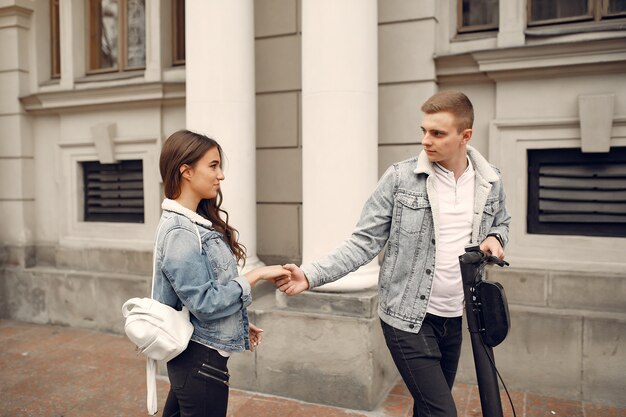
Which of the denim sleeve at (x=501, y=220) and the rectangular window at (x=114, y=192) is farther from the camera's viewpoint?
the rectangular window at (x=114, y=192)

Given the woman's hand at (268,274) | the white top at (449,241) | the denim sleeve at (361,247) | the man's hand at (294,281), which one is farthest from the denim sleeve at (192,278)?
the white top at (449,241)

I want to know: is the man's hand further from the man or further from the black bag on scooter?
the black bag on scooter

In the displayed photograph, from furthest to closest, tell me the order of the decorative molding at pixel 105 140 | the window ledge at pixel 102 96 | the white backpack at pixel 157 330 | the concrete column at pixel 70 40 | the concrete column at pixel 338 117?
the concrete column at pixel 70 40, the decorative molding at pixel 105 140, the window ledge at pixel 102 96, the concrete column at pixel 338 117, the white backpack at pixel 157 330

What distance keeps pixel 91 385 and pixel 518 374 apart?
12.7 feet

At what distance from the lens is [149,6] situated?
6633 millimetres

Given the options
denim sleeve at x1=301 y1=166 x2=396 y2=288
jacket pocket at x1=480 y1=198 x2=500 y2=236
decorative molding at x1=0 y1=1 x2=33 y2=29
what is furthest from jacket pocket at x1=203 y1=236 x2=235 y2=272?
decorative molding at x1=0 y1=1 x2=33 y2=29

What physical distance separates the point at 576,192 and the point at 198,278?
12.7 ft

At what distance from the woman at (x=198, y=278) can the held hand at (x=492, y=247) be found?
1112 mm

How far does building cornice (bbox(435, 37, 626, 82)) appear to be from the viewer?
15.1 feet

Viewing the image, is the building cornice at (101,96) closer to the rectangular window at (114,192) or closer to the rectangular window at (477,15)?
the rectangular window at (114,192)

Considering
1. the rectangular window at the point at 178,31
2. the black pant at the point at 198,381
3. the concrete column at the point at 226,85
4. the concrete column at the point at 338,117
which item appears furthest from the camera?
the rectangular window at the point at 178,31

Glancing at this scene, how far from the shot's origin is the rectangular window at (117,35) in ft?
22.9

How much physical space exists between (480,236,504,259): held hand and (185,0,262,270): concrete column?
3.04 meters

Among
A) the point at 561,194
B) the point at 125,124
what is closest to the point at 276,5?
the point at 125,124
